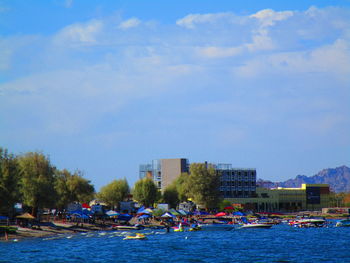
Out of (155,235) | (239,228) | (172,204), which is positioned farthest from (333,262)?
(172,204)

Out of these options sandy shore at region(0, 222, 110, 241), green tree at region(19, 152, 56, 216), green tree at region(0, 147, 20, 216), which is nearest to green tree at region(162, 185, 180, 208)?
sandy shore at region(0, 222, 110, 241)

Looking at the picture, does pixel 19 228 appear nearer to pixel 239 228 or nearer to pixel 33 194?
pixel 33 194

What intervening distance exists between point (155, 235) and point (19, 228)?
84.6 ft

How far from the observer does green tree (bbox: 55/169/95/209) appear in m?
133

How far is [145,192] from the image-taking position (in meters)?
170

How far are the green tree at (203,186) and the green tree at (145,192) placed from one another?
48.3 feet

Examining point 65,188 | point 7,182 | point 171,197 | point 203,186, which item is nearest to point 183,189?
point 171,197

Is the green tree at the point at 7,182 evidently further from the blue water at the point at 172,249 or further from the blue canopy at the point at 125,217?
the blue canopy at the point at 125,217

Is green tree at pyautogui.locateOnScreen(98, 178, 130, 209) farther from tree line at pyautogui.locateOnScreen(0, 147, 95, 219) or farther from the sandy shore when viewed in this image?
the sandy shore

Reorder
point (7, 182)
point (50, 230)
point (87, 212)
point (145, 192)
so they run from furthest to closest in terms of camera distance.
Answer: point (145, 192) → point (87, 212) → point (50, 230) → point (7, 182)

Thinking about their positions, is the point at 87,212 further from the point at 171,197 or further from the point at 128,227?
the point at 171,197

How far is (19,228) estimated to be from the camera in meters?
98.6

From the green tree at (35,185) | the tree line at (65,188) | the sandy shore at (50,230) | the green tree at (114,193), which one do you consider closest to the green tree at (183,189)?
the tree line at (65,188)

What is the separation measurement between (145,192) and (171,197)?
1566 centimetres
